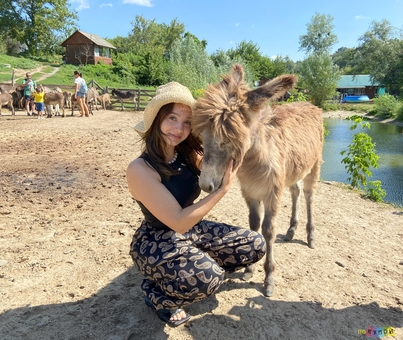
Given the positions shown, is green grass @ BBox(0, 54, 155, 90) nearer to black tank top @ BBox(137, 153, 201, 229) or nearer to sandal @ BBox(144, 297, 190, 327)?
black tank top @ BBox(137, 153, 201, 229)

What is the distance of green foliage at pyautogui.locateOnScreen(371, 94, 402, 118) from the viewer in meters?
28.7

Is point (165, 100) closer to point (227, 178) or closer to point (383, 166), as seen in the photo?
point (227, 178)

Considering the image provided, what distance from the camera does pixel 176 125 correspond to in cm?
224

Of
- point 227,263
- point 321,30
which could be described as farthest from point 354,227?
point 321,30

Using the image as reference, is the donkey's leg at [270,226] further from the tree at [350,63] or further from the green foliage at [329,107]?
the tree at [350,63]

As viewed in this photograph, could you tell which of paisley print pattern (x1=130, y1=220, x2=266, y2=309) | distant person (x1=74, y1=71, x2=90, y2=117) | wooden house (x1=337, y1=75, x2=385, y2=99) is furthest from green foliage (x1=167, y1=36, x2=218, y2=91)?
wooden house (x1=337, y1=75, x2=385, y2=99)

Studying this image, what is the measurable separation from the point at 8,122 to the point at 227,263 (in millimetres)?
12821

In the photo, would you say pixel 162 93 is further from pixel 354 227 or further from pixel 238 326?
pixel 354 227

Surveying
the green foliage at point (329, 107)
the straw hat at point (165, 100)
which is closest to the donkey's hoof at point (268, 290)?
the straw hat at point (165, 100)

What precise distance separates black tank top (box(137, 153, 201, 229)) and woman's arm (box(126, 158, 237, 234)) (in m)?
0.13

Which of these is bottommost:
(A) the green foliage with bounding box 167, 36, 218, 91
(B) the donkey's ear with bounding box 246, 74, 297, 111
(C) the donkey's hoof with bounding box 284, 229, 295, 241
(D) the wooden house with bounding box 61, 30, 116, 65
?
(C) the donkey's hoof with bounding box 284, 229, 295, 241

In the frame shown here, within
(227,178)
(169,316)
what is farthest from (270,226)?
(169,316)

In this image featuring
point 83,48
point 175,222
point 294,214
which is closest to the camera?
point 175,222

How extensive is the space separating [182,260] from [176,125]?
39.0 inches
